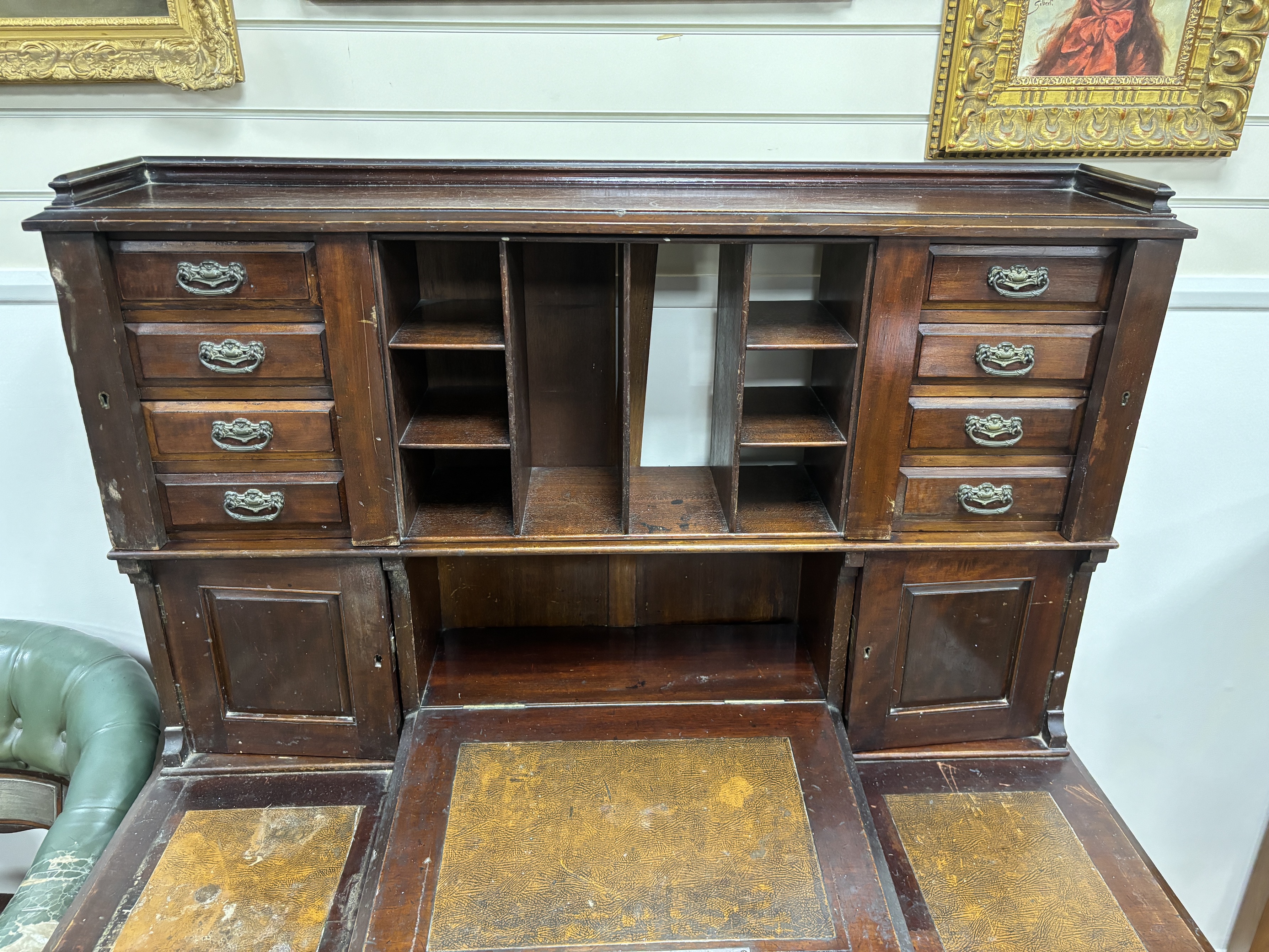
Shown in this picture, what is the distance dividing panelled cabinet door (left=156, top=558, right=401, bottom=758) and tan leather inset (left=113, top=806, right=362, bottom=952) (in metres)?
0.15

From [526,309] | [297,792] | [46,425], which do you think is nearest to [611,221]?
[526,309]

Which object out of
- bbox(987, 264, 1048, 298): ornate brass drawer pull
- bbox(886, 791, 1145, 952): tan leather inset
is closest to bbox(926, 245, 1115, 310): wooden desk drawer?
bbox(987, 264, 1048, 298): ornate brass drawer pull

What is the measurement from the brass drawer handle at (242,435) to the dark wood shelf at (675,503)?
66 cm

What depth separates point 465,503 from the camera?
174 cm

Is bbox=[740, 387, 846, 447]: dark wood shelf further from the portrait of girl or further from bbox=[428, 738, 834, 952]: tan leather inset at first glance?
the portrait of girl

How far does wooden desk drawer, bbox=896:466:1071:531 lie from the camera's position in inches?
62.9

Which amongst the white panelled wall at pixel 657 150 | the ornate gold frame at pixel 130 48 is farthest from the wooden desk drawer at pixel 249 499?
the ornate gold frame at pixel 130 48

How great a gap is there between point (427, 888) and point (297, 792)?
0.42 metres

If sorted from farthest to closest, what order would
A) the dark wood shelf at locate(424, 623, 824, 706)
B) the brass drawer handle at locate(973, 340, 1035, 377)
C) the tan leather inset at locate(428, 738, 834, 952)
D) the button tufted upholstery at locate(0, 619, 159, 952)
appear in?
the dark wood shelf at locate(424, 623, 824, 706) < the button tufted upholstery at locate(0, 619, 159, 952) < the brass drawer handle at locate(973, 340, 1035, 377) < the tan leather inset at locate(428, 738, 834, 952)

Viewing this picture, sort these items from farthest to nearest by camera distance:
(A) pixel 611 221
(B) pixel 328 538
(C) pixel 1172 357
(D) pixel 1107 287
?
(C) pixel 1172 357 < (B) pixel 328 538 < (D) pixel 1107 287 < (A) pixel 611 221

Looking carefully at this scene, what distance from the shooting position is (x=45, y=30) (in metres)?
1.71

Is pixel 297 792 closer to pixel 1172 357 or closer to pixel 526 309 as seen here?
pixel 526 309

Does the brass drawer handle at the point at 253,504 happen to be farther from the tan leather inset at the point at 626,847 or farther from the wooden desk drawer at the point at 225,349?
the tan leather inset at the point at 626,847

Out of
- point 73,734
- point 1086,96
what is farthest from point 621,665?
point 1086,96
